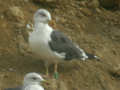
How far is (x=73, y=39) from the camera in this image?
775cm

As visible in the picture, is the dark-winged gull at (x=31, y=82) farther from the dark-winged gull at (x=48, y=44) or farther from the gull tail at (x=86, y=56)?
the gull tail at (x=86, y=56)

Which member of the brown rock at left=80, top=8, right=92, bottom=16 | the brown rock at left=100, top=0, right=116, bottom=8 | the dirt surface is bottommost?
the dirt surface

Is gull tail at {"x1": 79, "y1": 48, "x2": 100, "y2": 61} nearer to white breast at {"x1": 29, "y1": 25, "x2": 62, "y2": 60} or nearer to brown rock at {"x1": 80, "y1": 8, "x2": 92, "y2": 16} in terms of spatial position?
white breast at {"x1": 29, "y1": 25, "x2": 62, "y2": 60}

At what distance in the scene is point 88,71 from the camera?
6953mm

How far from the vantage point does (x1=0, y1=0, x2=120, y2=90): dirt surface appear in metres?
6.66

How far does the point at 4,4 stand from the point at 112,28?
8.03 feet

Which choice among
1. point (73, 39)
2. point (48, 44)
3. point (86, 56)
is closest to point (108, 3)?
→ point (73, 39)

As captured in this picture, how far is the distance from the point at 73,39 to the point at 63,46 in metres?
1.12

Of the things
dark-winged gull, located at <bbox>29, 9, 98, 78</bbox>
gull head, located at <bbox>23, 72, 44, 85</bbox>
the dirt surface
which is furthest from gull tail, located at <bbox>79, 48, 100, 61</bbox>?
gull head, located at <bbox>23, 72, 44, 85</bbox>

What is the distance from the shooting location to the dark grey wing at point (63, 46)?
6462mm

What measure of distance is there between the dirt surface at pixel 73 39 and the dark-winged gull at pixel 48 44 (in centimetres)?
35

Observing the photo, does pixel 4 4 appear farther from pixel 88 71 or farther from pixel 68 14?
pixel 88 71

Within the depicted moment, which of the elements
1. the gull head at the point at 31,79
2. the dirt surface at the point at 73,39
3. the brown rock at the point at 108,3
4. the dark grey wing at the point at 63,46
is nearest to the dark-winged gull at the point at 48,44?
A: the dark grey wing at the point at 63,46

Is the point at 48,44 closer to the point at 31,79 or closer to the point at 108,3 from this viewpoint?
the point at 31,79
